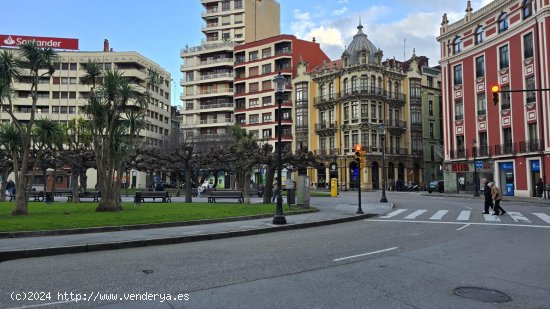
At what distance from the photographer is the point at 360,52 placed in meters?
60.3

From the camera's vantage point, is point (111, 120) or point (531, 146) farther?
point (531, 146)

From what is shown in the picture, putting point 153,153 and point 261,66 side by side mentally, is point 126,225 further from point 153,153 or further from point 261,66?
point 261,66

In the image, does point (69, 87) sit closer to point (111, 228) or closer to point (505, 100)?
point (505, 100)

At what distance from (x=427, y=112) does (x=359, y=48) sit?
48.6ft

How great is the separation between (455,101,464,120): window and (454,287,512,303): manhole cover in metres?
42.1

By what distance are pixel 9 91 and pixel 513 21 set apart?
3971 centimetres

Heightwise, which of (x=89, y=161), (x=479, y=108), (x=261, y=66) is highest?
(x=261, y=66)

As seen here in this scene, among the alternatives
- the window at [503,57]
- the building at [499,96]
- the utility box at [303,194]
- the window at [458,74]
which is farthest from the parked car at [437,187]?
the utility box at [303,194]

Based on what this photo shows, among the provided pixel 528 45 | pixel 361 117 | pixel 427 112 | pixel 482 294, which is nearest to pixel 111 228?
pixel 482 294

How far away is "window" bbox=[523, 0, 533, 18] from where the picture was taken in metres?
36.3

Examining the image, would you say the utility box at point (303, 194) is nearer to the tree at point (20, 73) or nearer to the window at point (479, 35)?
the tree at point (20, 73)

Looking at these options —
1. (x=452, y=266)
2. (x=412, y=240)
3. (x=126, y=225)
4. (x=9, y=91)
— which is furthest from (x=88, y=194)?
(x=452, y=266)

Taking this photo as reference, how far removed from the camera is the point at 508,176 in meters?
38.7

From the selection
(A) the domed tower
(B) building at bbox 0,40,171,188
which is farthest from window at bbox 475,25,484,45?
(B) building at bbox 0,40,171,188
